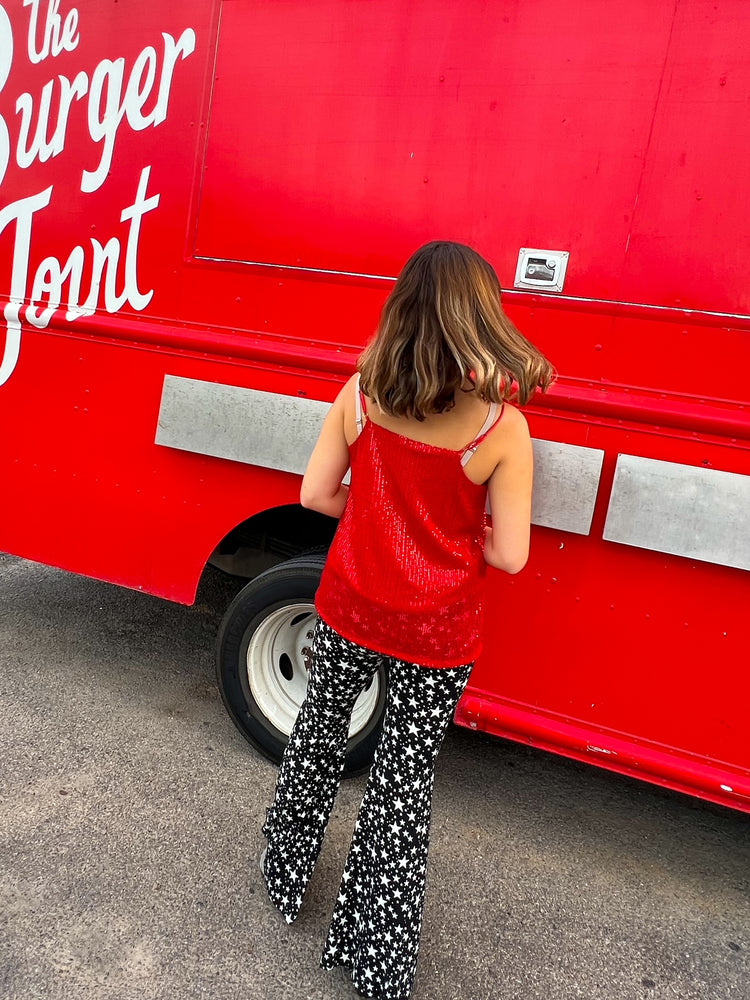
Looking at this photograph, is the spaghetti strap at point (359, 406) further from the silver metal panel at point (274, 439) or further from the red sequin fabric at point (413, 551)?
the silver metal panel at point (274, 439)

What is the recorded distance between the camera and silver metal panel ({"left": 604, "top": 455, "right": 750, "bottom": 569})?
2.25 metres

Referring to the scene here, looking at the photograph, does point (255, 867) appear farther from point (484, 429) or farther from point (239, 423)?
point (484, 429)

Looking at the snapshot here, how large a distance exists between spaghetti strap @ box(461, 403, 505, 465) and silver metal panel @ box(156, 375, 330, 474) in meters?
1.02

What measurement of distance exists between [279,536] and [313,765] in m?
1.24

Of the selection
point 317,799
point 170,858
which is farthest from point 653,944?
point 170,858

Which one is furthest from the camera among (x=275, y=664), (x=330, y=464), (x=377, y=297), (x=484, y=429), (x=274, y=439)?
(x=275, y=664)

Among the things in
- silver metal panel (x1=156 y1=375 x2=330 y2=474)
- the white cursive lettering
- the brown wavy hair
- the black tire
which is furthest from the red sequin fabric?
the white cursive lettering

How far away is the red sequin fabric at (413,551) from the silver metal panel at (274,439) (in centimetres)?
63

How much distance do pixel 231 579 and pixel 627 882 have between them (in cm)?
275

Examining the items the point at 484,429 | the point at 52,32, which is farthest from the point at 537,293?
the point at 52,32

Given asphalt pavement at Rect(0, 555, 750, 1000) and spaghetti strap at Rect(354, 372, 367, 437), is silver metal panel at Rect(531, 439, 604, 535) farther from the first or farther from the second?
asphalt pavement at Rect(0, 555, 750, 1000)

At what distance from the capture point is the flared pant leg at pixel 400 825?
6.27 ft

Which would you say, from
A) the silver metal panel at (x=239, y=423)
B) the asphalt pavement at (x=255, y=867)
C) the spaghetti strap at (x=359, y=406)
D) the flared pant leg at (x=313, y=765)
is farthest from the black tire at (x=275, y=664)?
the spaghetti strap at (x=359, y=406)

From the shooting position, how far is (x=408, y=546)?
5.97ft
